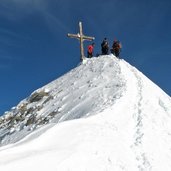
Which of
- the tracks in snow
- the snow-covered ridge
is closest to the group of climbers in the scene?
the snow-covered ridge

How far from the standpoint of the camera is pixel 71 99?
77.8 feet

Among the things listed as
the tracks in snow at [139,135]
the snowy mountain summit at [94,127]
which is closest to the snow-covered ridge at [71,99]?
the snowy mountain summit at [94,127]

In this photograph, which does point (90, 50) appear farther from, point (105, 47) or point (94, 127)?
point (94, 127)

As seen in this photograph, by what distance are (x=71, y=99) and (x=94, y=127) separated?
28.4ft

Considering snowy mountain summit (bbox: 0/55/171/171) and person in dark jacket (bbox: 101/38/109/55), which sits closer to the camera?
snowy mountain summit (bbox: 0/55/171/171)

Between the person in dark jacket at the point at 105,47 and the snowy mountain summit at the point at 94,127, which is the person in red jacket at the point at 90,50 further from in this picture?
the snowy mountain summit at the point at 94,127

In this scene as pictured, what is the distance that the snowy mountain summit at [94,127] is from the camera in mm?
11742

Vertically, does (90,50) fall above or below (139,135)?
above

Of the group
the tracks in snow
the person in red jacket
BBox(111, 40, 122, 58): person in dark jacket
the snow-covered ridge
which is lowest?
the tracks in snow

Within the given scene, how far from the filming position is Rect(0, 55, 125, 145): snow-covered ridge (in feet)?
67.6

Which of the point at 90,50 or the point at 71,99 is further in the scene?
the point at 90,50

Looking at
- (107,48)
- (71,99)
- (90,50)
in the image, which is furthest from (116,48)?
(71,99)

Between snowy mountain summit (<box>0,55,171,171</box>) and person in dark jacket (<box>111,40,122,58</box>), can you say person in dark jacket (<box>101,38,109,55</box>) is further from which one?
snowy mountain summit (<box>0,55,171,171</box>)

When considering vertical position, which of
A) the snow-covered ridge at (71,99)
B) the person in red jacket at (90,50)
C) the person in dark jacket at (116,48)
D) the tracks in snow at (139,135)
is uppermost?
the person in red jacket at (90,50)
